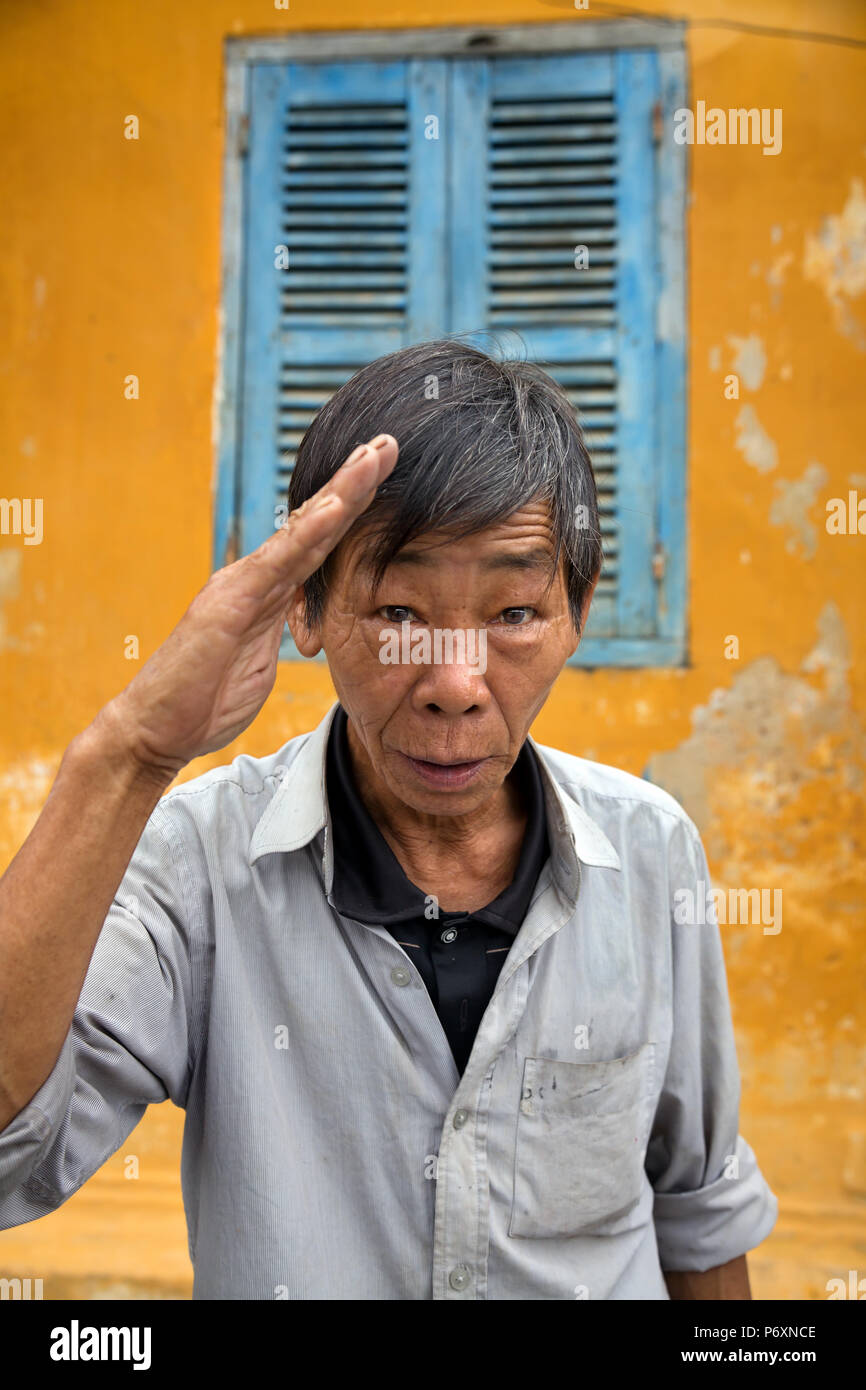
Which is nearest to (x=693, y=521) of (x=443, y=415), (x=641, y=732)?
(x=641, y=732)

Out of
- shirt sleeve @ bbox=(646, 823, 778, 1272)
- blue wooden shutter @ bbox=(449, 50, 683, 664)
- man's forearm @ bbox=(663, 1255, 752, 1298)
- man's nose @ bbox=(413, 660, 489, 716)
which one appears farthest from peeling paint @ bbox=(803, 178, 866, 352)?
man's forearm @ bbox=(663, 1255, 752, 1298)

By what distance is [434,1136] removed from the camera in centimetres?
146

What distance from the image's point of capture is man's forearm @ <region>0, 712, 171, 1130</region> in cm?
115

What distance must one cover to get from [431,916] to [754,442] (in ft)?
7.63

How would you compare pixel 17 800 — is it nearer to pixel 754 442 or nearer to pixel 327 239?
pixel 327 239

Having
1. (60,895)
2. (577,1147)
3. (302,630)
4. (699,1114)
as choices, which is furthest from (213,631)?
(699,1114)

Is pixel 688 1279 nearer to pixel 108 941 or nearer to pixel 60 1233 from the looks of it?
pixel 108 941

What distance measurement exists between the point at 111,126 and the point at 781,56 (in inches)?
80.3

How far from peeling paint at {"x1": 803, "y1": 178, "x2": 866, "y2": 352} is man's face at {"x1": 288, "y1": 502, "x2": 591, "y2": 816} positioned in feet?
7.62

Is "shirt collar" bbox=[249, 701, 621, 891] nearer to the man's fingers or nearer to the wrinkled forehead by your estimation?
the wrinkled forehead

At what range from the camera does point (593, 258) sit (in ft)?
11.1

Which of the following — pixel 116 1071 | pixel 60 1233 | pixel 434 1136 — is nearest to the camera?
pixel 116 1071

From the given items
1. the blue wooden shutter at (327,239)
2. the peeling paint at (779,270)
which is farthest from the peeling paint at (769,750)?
the blue wooden shutter at (327,239)
